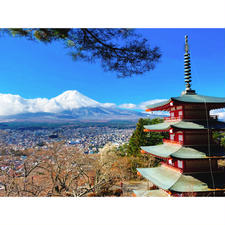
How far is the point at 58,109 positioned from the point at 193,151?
12.2ft

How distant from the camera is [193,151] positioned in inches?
105

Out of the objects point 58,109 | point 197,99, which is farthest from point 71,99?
point 197,99

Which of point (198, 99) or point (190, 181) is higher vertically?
point (198, 99)

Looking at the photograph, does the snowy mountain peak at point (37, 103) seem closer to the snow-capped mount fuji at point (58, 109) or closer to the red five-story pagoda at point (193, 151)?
→ the snow-capped mount fuji at point (58, 109)

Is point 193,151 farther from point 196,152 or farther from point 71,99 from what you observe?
point 71,99

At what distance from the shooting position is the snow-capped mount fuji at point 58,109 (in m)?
3.84

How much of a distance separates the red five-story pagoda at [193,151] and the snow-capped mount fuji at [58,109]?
86.9 inches

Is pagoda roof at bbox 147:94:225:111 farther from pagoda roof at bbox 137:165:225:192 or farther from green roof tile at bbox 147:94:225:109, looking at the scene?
pagoda roof at bbox 137:165:225:192

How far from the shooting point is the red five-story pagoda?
2.51m

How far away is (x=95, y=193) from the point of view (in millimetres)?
4648

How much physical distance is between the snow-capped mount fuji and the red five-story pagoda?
2.21 metres

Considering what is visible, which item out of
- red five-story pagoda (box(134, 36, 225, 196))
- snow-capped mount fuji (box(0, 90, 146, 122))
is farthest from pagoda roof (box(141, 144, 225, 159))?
snow-capped mount fuji (box(0, 90, 146, 122))
